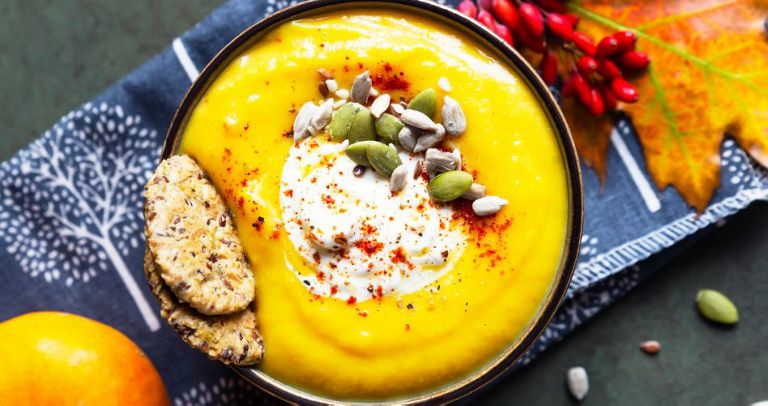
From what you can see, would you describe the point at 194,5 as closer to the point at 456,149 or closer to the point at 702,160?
the point at 456,149

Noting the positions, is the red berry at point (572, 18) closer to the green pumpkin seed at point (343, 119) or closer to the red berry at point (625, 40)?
the red berry at point (625, 40)

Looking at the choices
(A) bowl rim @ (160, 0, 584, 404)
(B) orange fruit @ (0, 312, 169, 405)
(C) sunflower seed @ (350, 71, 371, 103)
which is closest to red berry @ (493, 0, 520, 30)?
(A) bowl rim @ (160, 0, 584, 404)

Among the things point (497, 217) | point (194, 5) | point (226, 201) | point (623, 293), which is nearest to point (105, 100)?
point (194, 5)

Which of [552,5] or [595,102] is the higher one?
[552,5]

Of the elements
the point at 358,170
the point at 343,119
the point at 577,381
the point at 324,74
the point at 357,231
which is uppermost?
the point at 324,74

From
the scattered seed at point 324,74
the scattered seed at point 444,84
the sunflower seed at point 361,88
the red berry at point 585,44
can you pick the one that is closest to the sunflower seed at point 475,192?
the scattered seed at point 444,84

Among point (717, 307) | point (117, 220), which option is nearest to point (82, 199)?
point (117, 220)

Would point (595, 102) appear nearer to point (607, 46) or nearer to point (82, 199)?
point (607, 46)
